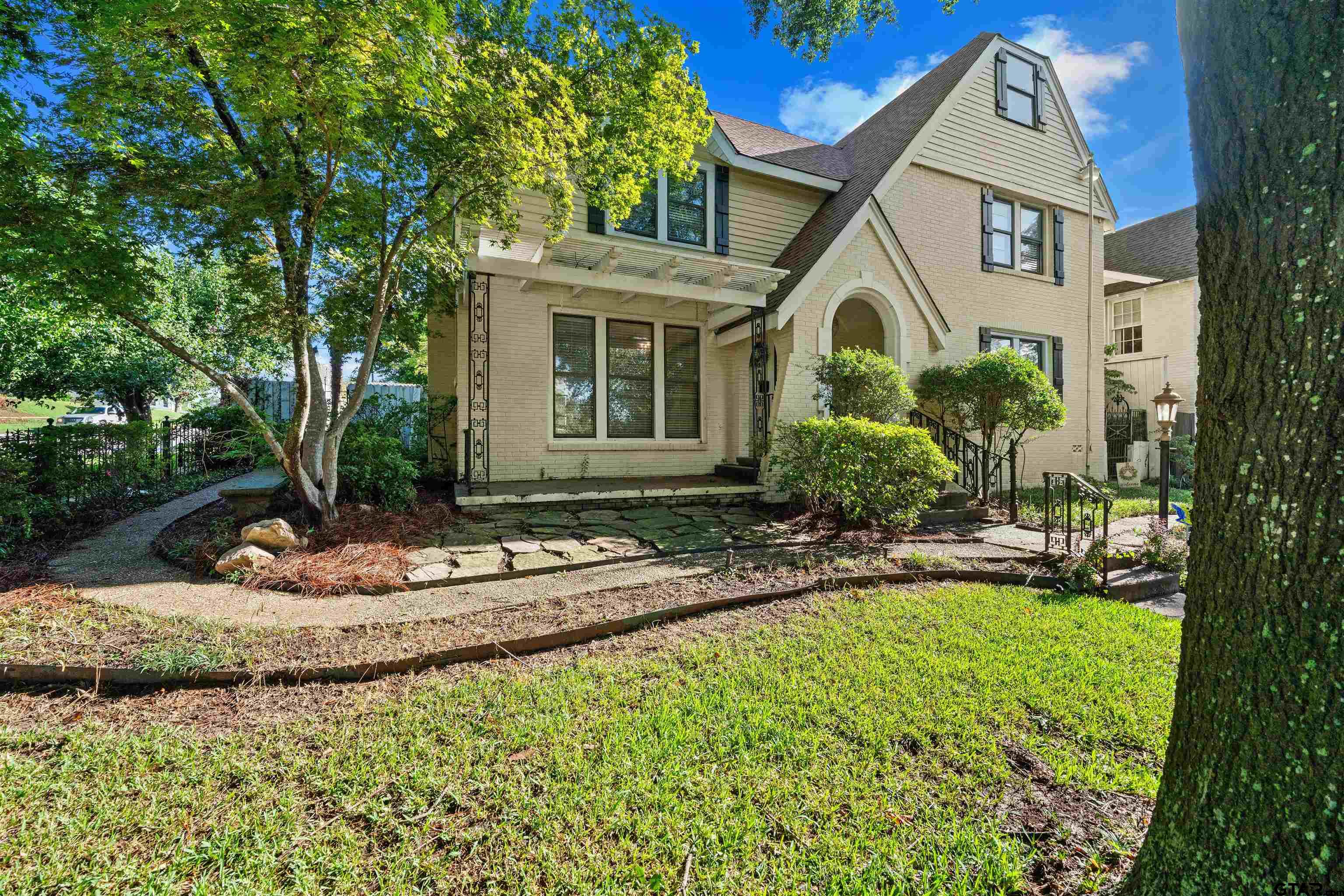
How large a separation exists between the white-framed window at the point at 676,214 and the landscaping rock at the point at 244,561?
22.1 feet

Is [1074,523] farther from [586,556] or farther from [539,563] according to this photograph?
[539,563]

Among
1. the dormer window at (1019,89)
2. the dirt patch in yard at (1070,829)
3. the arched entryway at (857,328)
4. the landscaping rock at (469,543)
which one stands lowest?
the dirt patch in yard at (1070,829)

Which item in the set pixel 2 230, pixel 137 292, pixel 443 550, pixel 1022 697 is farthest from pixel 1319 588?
pixel 2 230

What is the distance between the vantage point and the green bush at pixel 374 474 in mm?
6773

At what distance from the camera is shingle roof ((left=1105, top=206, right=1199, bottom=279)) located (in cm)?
1527

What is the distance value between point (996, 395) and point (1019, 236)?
5539 mm

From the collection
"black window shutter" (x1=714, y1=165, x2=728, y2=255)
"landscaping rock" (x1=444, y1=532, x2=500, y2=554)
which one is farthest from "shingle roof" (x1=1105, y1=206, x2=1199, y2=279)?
"landscaping rock" (x1=444, y1=532, x2=500, y2=554)

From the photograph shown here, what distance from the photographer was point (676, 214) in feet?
31.3

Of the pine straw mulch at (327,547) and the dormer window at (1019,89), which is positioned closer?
the pine straw mulch at (327,547)

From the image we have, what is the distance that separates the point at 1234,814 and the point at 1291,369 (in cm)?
113

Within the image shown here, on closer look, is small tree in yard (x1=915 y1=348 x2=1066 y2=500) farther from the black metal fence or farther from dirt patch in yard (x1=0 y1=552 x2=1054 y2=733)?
the black metal fence

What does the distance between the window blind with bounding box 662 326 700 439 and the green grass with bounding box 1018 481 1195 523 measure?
5441 millimetres

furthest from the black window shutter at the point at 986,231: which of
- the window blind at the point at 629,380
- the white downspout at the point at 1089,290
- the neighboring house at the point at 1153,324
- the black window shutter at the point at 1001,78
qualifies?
the window blind at the point at 629,380

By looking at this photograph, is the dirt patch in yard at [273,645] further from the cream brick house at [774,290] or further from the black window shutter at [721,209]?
the black window shutter at [721,209]
